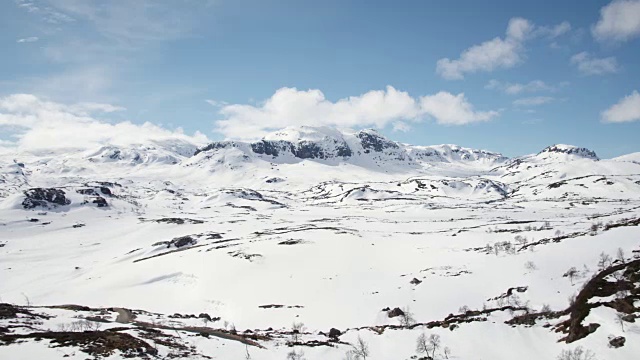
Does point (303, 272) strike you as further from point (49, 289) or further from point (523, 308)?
point (49, 289)

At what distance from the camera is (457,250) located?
2849 inches

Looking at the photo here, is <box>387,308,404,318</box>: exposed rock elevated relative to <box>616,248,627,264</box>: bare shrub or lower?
lower

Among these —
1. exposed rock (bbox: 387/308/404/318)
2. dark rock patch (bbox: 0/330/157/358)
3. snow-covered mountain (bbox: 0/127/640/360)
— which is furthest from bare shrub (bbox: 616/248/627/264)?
dark rock patch (bbox: 0/330/157/358)

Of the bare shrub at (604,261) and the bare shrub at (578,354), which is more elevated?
the bare shrub at (604,261)

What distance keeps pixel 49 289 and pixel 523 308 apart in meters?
79.2

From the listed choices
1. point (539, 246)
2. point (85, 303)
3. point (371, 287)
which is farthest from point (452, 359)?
point (85, 303)

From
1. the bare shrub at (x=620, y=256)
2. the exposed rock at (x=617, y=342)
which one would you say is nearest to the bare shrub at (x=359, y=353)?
the exposed rock at (x=617, y=342)

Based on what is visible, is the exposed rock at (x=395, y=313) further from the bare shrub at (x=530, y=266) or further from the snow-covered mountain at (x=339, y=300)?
the bare shrub at (x=530, y=266)

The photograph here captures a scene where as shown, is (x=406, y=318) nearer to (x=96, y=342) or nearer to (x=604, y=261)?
(x=604, y=261)

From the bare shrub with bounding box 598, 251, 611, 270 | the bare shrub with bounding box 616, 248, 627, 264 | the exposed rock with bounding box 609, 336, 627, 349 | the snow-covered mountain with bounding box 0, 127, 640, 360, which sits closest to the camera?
the exposed rock with bounding box 609, 336, 627, 349

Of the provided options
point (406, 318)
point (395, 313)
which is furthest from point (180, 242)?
point (406, 318)

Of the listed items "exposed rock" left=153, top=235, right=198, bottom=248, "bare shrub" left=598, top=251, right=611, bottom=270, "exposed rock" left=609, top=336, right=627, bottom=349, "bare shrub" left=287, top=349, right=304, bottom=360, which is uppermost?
"bare shrub" left=598, top=251, right=611, bottom=270

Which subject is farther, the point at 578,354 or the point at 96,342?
the point at 96,342

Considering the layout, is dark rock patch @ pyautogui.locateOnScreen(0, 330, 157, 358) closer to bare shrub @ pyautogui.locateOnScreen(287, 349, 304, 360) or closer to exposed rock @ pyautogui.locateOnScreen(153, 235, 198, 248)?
bare shrub @ pyautogui.locateOnScreen(287, 349, 304, 360)
